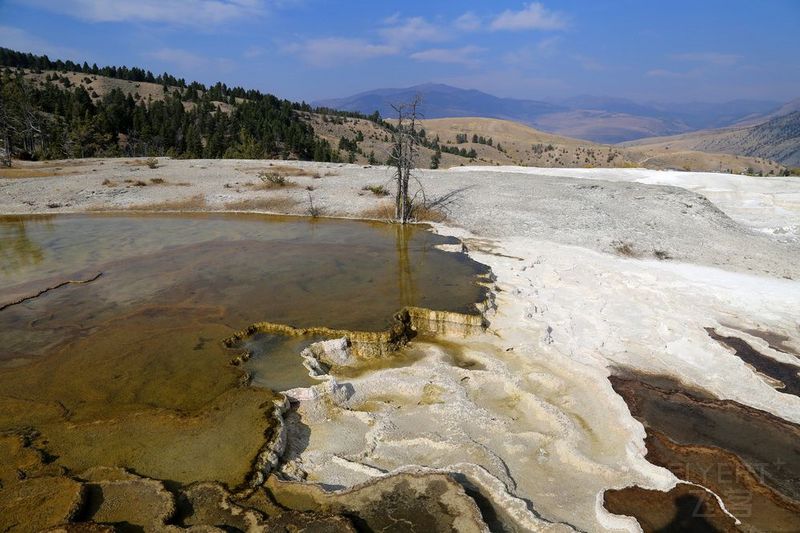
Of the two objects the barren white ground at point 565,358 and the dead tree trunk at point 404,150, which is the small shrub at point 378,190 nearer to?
the barren white ground at point 565,358

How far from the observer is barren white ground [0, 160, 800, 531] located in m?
6.20

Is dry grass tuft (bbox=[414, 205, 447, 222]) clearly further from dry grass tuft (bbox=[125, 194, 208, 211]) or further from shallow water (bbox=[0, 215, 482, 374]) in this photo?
dry grass tuft (bbox=[125, 194, 208, 211])

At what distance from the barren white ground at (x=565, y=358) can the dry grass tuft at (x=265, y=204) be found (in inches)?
107

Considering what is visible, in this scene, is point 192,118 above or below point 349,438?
above

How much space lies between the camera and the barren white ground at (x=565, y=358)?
6.20 m

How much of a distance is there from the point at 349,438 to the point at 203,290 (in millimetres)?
7131

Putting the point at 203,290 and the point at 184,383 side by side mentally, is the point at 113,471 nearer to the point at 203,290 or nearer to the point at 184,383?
the point at 184,383

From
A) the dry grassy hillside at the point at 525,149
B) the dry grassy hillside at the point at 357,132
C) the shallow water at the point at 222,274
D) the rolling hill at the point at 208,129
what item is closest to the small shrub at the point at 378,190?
the shallow water at the point at 222,274

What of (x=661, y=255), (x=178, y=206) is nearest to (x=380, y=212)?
(x=178, y=206)

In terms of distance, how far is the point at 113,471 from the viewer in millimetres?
5727

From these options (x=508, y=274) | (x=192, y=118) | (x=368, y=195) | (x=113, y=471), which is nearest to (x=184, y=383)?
(x=113, y=471)

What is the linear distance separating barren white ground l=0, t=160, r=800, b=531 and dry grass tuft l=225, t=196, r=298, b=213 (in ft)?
8.90

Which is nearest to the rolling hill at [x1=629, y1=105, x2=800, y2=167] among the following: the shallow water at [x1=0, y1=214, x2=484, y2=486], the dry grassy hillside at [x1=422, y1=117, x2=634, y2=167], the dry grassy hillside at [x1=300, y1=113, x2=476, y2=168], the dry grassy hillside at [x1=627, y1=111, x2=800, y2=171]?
the dry grassy hillside at [x1=627, y1=111, x2=800, y2=171]

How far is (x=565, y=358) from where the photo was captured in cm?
891
